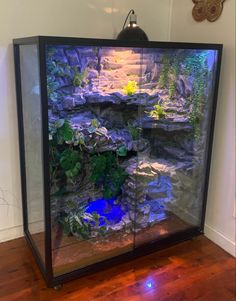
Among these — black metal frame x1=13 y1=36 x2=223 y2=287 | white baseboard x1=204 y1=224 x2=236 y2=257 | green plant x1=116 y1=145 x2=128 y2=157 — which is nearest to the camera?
black metal frame x1=13 y1=36 x2=223 y2=287

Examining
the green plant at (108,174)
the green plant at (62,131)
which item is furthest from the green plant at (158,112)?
the green plant at (62,131)

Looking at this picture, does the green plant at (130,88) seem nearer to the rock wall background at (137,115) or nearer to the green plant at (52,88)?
the rock wall background at (137,115)

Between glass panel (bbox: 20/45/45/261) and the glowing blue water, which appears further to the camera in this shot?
the glowing blue water

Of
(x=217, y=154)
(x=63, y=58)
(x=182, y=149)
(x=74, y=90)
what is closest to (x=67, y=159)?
(x=74, y=90)

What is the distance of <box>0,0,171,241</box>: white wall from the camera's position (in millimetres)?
1945

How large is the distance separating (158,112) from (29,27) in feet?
3.12

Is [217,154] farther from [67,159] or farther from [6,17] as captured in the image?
[6,17]

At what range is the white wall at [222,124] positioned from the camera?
2.07m

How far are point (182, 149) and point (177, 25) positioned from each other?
3.08 feet

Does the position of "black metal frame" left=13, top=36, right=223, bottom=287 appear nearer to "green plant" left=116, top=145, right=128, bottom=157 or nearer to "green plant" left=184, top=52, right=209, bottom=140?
"green plant" left=184, top=52, right=209, bottom=140

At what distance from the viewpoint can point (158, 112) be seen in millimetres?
2035

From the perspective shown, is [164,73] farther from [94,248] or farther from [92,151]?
[94,248]

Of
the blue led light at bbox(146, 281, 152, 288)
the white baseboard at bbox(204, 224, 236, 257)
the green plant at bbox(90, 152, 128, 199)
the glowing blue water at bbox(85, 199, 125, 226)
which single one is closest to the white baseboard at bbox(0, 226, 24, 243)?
the glowing blue water at bbox(85, 199, 125, 226)

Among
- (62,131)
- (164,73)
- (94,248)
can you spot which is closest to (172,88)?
(164,73)
